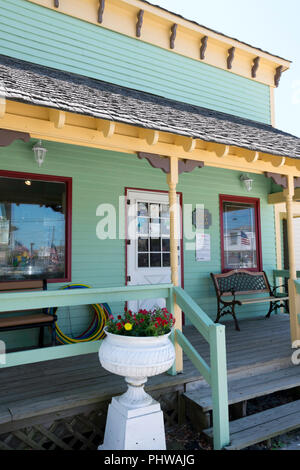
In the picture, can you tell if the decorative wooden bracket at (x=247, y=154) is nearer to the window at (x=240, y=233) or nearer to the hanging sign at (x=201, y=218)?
the hanging sign at (x=201, y=218)

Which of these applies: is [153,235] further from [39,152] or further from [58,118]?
[58,118]

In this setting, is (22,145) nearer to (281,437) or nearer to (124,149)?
(124,149)

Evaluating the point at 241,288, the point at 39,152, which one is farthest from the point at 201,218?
the point at 39,152

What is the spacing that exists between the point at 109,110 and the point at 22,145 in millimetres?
1872

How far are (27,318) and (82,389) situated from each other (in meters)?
1.38

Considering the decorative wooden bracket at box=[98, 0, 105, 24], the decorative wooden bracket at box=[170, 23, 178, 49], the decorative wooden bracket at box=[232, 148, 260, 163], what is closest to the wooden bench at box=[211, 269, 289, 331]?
the decorative wooden bracket at box=[232, 148, 260, 163]

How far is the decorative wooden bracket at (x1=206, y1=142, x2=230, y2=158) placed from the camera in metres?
3.72

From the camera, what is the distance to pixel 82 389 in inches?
120

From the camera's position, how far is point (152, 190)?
5488mm

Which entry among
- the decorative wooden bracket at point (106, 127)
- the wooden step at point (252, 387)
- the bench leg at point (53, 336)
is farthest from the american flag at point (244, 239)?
the decorative wooden bracket at point (106, 127)

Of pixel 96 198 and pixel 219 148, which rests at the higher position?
pixel 219 148

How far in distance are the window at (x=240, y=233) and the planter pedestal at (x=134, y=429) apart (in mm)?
3799

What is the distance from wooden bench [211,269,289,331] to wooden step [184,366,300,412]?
6.03ft

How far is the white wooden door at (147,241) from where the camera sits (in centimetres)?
526
